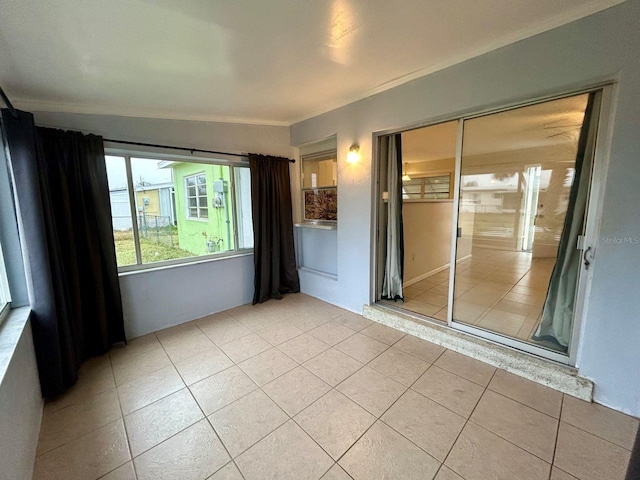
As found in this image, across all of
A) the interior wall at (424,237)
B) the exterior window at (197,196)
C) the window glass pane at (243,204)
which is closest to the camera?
the exterior window at (197,196)

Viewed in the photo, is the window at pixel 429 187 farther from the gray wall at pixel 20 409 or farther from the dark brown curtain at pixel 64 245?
the gray wall at pixel 20 409

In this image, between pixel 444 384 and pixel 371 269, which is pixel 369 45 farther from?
pixel 444 384

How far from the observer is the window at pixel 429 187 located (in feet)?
16.6

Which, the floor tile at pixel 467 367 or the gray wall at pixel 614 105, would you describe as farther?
the floor tile at pixel 467 367

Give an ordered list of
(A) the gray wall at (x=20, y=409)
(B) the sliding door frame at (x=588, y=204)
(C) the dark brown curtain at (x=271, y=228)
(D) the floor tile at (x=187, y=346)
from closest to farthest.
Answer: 1. (A) the gray wall at (x=20, y=409)
2. (B) the sliding door frame at (x=588, y=204)
3. (D) the floor tile at (x=187, y=346)
4. (C) the dark brown curtain at (x=271, y=228)

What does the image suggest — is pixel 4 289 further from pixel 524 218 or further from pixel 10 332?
pixel 524 218

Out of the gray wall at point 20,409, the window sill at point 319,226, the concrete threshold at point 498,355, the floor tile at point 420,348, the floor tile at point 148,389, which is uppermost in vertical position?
the window sill at point 319,226

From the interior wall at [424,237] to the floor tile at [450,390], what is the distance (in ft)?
6.55

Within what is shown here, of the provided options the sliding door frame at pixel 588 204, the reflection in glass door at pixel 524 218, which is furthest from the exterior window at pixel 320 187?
the reflection in glass door at pixel 524 218

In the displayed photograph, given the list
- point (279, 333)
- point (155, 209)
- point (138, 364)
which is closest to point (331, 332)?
point (279, 333)

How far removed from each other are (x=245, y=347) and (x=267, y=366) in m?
0.43

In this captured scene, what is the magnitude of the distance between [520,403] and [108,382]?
10.5ft

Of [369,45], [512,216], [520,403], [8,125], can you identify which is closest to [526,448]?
[520,403]

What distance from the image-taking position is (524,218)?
8.10 feet
